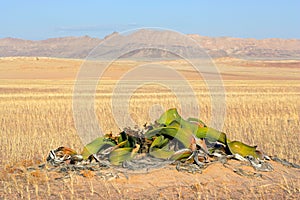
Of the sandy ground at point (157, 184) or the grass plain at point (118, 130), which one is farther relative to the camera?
the grass plain at point (118, 130)

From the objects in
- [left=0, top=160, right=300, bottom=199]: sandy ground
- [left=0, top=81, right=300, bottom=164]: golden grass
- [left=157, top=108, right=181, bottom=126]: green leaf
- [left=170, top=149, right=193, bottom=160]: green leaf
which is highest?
[left=157, top=108, right=181, bottom=126]: green leaf

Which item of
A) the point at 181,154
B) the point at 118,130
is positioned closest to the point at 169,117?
the point at 181,154

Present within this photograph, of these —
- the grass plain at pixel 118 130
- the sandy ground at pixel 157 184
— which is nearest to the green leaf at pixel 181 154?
the sandy ground at pixel 157 184

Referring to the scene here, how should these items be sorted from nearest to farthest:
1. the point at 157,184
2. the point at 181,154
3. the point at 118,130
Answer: the point at 157,184 → the point at 181,154 → the point at 118,130

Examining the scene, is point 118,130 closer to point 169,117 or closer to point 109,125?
point 109,125

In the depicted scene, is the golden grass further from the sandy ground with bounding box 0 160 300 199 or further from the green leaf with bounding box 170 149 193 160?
the green leaf with bounding box 170 149 193 160

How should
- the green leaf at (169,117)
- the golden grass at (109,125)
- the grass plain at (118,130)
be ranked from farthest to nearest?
the golden grass at (109,125), the green leaf at (169,117), the grass plain at (118,130)

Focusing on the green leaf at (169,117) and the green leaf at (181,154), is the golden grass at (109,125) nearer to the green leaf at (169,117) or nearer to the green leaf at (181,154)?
the green leaf at (169,117)

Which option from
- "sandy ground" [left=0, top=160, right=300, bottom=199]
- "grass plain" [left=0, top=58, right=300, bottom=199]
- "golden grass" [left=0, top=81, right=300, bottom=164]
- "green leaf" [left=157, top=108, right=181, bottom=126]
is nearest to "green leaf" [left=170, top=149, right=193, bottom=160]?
"sandy ground" [left=0, top=160, right=300, bottom=199]

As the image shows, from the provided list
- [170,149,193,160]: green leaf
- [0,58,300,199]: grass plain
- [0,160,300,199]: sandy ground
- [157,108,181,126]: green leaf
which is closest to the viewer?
[0,160,300,199]: sandy ground

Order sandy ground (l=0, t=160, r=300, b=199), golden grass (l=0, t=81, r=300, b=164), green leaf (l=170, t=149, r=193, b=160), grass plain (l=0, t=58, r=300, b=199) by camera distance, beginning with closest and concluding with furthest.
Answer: sandy ground (l=0, t=160, r=300, b=199) < grass plain (l=0, t=58, r=300, b=199) < green leaf (l=170, t=149, r=193, b=160) < golden grass (l=0, t=81, r=300, b=164)

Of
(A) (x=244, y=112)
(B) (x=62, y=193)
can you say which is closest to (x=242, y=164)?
(B) (x=62, y=193)

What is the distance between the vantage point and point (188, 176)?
6242mm

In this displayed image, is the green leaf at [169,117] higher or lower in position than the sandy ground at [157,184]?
higher
